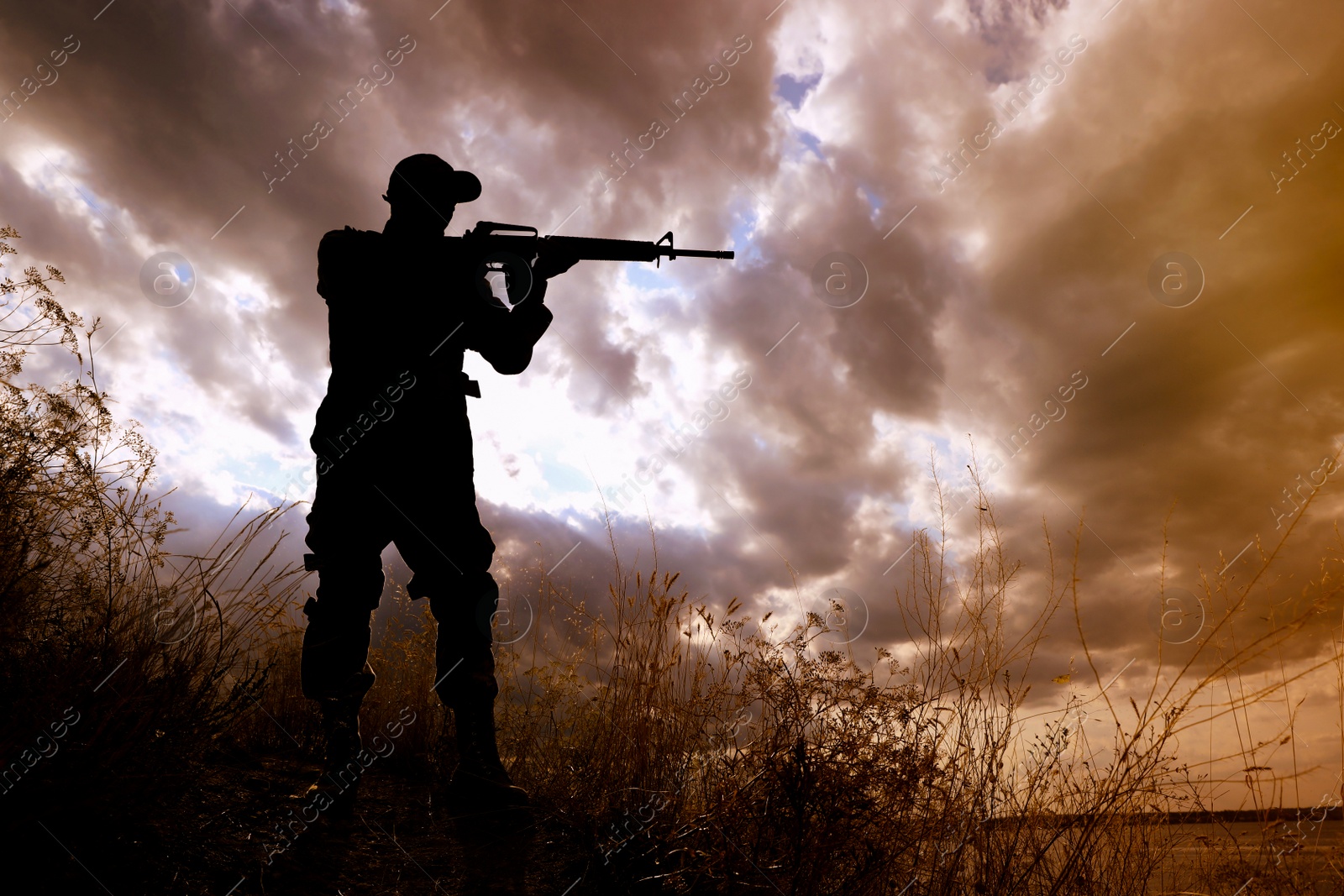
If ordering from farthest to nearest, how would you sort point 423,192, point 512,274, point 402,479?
point 512,274, point 423,192, point 402,479

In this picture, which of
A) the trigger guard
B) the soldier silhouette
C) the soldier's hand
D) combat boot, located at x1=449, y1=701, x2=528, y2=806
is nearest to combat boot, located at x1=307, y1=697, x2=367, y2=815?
the soldier silhouette

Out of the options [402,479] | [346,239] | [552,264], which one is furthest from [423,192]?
[402,479]

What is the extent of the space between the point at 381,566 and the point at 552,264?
6.30 feet

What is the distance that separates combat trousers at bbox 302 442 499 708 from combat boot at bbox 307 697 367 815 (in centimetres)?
6

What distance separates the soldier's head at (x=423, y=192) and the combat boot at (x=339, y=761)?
2.27 m

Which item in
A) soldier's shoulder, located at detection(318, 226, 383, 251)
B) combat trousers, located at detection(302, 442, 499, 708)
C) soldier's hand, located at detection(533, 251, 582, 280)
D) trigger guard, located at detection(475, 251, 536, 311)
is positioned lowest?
combat trousers, located at detection(302, 442, 499, 708)

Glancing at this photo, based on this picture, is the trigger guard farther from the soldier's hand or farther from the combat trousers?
the combat trousers

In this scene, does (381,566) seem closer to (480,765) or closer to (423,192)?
(480,765)

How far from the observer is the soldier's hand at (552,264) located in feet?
12.1

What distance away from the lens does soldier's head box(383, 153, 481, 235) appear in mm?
3264

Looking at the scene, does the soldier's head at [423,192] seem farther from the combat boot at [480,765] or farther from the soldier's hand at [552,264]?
the combat boot at [480,765]

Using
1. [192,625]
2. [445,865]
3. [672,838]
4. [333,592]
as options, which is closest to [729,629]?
[672,838]

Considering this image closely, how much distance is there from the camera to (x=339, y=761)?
276 centimetres

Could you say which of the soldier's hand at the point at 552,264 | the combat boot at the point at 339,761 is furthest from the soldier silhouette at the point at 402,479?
the soldier's hand at the point at 552,264
